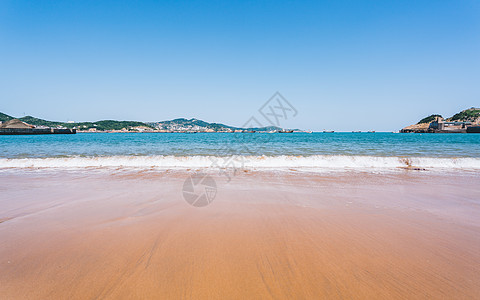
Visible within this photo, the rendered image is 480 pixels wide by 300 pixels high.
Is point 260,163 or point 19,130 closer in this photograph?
point 260,163

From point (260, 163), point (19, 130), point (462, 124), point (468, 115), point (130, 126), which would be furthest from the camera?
point (130, 126)

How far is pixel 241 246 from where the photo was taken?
3135 millimetres

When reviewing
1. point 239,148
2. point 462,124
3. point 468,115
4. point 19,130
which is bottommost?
point 239,148

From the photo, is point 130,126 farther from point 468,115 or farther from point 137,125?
Result: point 468,115

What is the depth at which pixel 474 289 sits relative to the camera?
7.45 feet

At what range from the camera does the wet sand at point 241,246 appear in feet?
7.45

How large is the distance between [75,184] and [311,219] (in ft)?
24.7

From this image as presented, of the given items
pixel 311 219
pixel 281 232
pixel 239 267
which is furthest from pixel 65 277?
pixel 311 219

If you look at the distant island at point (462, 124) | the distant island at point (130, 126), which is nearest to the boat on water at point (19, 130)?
the distant island at point (130, 126)

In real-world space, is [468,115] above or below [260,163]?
above

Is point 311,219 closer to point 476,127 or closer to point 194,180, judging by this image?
point 194,180

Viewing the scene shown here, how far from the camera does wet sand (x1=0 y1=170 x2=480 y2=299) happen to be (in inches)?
89.4

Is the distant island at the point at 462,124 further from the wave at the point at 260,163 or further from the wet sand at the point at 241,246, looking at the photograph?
the wet sand at the point at 241,246

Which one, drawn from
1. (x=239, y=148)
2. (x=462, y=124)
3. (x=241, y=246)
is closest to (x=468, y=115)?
(x=462, y=124)
